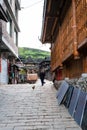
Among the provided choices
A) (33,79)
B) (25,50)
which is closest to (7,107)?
(33,79)

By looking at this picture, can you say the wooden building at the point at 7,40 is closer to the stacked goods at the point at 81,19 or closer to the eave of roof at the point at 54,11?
the eave of roof at the point at 54,11

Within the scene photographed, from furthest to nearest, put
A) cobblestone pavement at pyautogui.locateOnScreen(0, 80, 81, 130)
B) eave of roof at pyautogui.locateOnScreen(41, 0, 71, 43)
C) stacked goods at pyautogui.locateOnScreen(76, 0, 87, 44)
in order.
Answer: eave of roof at pyautogui.locateOnScreen(41, 0, 71, 43) → cobblestone pavement at pyautogui.locateOnScreen(0, 80, 81, 130) → stacked goods at pyautogui.locateOnScreen(76, 0, 87, 44)

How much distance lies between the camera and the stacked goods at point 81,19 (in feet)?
23.1

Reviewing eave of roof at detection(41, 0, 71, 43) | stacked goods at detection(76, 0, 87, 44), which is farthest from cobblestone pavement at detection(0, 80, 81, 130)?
eave of roof at detection(41, 0, 71, 43)

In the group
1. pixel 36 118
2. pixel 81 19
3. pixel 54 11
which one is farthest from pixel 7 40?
pixel 81 19

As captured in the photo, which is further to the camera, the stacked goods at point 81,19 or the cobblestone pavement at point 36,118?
the cobblestone pavement at point 36,118

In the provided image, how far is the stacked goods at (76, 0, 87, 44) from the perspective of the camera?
23.1 feet

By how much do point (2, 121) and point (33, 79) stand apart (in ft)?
135

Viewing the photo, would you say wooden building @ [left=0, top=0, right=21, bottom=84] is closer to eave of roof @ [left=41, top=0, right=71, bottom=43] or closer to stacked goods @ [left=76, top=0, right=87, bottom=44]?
eave of roof @ [left=41, top=0, right=71, bottom=43]

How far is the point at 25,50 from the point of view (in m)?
105

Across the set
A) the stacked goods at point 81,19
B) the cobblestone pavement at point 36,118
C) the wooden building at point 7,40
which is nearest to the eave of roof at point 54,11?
the stacked goods at point 81,19

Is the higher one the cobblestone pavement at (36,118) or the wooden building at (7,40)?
the wooden building at (7,40)

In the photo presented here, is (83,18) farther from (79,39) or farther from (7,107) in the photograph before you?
(7,107)

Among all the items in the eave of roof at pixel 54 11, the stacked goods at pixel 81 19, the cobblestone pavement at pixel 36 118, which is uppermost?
the eave of roof at pixel 54 11
